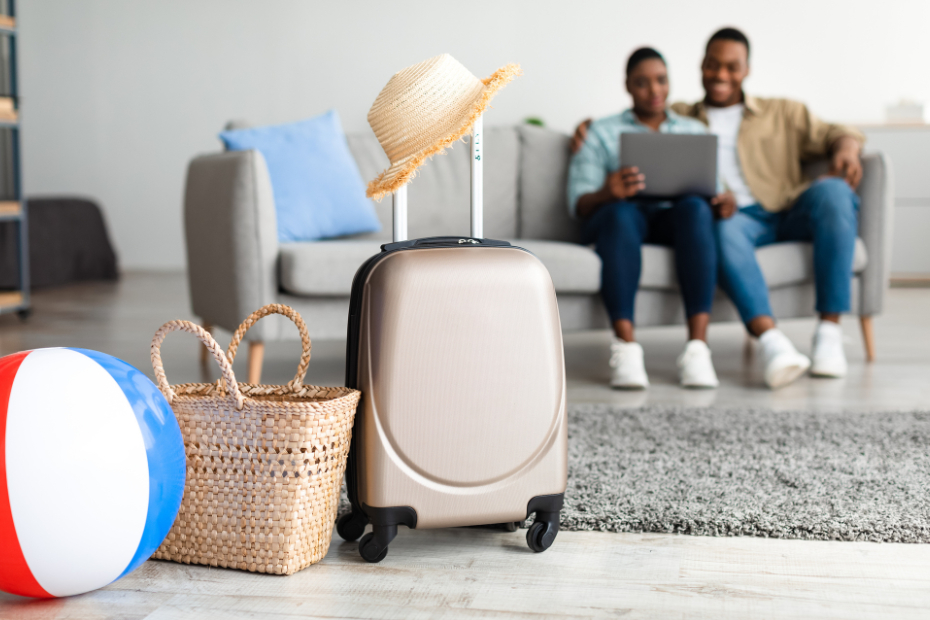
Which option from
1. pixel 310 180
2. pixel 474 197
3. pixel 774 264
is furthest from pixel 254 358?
pixel 774 264

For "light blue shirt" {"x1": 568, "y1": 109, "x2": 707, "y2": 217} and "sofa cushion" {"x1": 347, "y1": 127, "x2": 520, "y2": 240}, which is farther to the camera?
"sofa cushion" {"x1": 347, "y1": 127, "x2": 520, "y2": 240}

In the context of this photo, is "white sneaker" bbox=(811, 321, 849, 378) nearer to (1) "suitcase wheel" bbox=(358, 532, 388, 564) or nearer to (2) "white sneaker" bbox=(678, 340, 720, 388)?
(2) "white sneaker" bbox=(678, 340, 720, 388)

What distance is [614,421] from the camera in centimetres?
178

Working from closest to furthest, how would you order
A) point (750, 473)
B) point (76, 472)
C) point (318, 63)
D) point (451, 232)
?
point (76, 472) → point (750, 473) → point (451, 232) → point (318, 63)

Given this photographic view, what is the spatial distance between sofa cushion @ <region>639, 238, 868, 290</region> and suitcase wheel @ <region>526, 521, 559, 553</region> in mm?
1337

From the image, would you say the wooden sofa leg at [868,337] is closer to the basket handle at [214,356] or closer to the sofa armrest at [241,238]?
the sofa armrest at [241,238]

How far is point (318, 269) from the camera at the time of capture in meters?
2.07

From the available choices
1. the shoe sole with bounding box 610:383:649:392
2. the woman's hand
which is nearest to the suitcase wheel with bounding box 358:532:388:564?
the shoe sole with bounding box 610:383:649:392

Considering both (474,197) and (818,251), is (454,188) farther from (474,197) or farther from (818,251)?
(474,197)

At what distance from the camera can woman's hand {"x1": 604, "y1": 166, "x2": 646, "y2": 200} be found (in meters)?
2.25

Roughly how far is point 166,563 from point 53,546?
23cm

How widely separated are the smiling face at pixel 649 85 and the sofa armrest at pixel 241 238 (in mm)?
1130

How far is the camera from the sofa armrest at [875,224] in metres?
2.45

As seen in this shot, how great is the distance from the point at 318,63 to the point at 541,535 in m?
4.93
